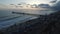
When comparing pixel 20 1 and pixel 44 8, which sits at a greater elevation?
pixel 20 1

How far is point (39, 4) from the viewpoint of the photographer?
11.7 m

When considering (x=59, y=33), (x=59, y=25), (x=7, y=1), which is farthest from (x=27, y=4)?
(x=59, y=33)

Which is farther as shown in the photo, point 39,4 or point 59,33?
point 39,4

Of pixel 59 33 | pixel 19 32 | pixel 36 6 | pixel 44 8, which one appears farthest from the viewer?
pixel 44 8

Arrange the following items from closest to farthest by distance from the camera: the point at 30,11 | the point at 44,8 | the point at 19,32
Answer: the point at 19,32, the point at 30,11, the point at 44,8

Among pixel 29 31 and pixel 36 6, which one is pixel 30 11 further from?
pixel 29 31

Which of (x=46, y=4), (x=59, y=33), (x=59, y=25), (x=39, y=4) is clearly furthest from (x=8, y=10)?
(x=59, y=33)

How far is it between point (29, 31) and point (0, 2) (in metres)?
6.74

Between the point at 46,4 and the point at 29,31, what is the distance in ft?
27.2

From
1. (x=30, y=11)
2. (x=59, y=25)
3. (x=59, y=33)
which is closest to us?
(x=59, y=33)

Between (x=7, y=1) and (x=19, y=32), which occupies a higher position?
(x=7, y=1)

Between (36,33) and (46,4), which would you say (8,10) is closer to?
(46,4)

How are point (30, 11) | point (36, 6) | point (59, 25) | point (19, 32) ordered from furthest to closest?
point (36, 6), point (30, 11), point (59, 25), point (19, 32)

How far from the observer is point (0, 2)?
1043 cm
